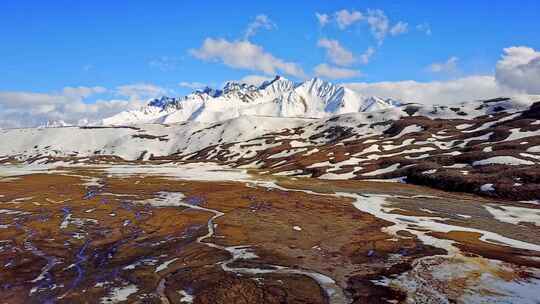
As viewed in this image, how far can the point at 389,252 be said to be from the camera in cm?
3069

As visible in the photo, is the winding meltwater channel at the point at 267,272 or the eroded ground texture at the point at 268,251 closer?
the winding meltwater channel at the point at 267,272

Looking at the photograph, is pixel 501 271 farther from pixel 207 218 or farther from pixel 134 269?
pixel 207 218

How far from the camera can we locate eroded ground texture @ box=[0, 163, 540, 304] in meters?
22.2

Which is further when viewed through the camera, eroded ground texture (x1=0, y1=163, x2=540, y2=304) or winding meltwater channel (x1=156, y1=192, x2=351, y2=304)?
eroded ground texture (x1=0, y1=163, x2=540, y2=304)

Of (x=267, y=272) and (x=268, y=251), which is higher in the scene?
(x=267, y=272)

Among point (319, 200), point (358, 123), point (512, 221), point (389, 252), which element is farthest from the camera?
point (358, 123)

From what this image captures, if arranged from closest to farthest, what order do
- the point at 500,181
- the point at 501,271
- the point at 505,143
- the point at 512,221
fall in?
the point at 501,271
the point at 512,221
the point at 500,181
the point at 505,143

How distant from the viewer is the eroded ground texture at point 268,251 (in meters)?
22.2

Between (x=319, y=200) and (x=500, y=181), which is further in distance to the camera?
(x=500, y=181)

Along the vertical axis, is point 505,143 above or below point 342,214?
above

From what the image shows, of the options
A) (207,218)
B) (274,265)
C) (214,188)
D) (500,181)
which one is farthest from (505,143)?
(274,265)

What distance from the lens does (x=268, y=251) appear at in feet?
101

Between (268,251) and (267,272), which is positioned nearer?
(267,272)

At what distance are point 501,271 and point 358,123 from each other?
17130cm
